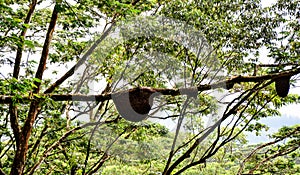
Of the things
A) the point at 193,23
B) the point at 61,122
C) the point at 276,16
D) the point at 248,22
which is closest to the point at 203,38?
the point at 193,23

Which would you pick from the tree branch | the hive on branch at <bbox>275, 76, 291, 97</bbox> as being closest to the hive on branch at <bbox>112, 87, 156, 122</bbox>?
the hive on branch at <bbox>275, 76, 291, 97</bbox>

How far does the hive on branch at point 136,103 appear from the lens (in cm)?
135

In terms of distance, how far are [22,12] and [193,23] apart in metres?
1.70

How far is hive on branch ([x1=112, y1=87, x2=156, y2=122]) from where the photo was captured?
135 centimetres

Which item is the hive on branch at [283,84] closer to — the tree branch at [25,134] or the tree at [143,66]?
the tree at [143,66]

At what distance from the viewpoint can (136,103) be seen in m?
1.35

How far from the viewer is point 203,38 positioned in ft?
10.5

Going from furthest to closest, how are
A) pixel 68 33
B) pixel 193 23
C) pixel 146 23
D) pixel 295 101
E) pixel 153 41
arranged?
1. pixel 295 101
2. pixel 68 33
3. pixel 193 23
4. pixel 153 41
5. pixel 146 23

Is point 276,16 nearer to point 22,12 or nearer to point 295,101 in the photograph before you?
point 295,101

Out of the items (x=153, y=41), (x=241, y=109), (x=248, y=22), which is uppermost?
(x=248, y=22)

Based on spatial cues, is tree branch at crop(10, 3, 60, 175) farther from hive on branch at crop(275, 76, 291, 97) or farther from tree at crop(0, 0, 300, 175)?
hive on branch at crop(275, 76, 291, 97)

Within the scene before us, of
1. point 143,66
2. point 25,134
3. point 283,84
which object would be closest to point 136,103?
point 283,84

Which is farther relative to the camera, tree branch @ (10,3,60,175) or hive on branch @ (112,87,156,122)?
tree branch @ (10,3,60,175)

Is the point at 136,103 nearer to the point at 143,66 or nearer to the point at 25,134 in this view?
the point at 143,66
